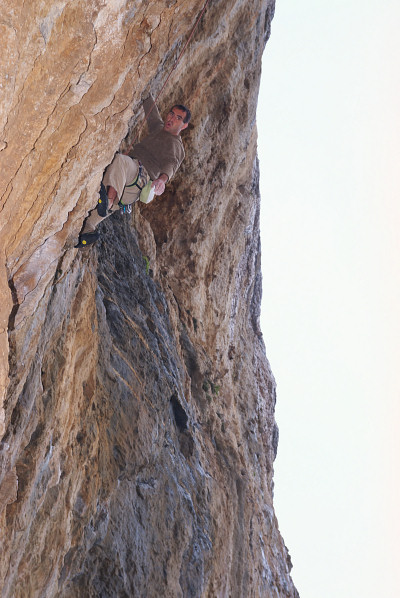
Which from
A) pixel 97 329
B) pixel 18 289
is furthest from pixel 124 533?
pixel 18 289

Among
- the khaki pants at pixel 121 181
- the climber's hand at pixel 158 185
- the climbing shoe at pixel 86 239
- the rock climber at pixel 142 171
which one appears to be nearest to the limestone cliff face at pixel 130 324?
the climbing shoe at pixel 86 239

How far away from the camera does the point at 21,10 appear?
2.49 meters

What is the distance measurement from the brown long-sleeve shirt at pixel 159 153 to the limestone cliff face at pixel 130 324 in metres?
0.42

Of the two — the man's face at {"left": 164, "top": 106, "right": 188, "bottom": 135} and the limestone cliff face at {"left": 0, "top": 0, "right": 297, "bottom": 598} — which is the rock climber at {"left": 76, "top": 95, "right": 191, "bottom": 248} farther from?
the limestone cliff face at {"left": 0, "top": 0, "right": 297, "bottom": 598}

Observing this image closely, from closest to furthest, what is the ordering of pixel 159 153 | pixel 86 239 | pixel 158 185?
pixel 86 239 → pixel 158 185 → pixel 159 153

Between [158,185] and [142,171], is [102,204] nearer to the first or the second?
[142,171]

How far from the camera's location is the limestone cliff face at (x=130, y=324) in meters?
3.11

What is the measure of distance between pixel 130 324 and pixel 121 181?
2555 mm

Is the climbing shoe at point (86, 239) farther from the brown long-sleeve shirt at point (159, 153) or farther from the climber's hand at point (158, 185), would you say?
the brown long-sleeve shirt at point (159, 153)

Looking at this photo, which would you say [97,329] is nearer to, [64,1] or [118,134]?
[118,134]

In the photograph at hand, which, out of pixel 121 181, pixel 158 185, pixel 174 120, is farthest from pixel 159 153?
pixel 121 181

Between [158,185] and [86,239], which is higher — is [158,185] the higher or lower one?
the higher one

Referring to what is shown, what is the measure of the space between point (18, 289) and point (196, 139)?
725 cm

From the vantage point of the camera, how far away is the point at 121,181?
5.59 metres
